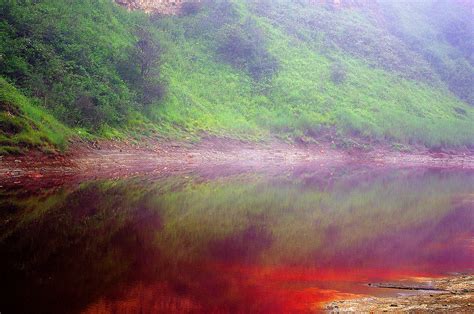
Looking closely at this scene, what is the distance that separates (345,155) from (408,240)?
32.6 meters

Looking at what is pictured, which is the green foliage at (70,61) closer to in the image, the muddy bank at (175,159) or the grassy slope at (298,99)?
the muddy bank at (175,159)

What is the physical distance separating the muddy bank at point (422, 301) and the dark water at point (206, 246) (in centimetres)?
51

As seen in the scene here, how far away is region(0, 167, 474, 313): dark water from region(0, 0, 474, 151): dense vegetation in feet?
28.6

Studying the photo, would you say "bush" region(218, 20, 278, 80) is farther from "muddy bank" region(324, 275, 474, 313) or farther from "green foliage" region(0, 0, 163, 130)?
"muddy bank" region(324, 275, 474, 313)

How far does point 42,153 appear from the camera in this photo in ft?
75.5

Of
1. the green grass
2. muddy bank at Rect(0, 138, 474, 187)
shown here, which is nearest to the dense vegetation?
the green grass

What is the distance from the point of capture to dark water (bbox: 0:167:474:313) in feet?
28.9

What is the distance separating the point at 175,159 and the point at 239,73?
22175mm

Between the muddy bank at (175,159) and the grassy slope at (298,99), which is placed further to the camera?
the grassy slope at (298,99)

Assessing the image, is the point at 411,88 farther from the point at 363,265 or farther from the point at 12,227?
the point at 12,227

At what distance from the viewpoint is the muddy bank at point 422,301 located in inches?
343

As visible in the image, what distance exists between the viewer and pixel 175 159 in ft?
107

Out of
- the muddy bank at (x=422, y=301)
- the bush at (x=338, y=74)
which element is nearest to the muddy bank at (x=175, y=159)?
the bush at (x=338, y=74)

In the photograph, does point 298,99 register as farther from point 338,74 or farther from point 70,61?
point 70,61
